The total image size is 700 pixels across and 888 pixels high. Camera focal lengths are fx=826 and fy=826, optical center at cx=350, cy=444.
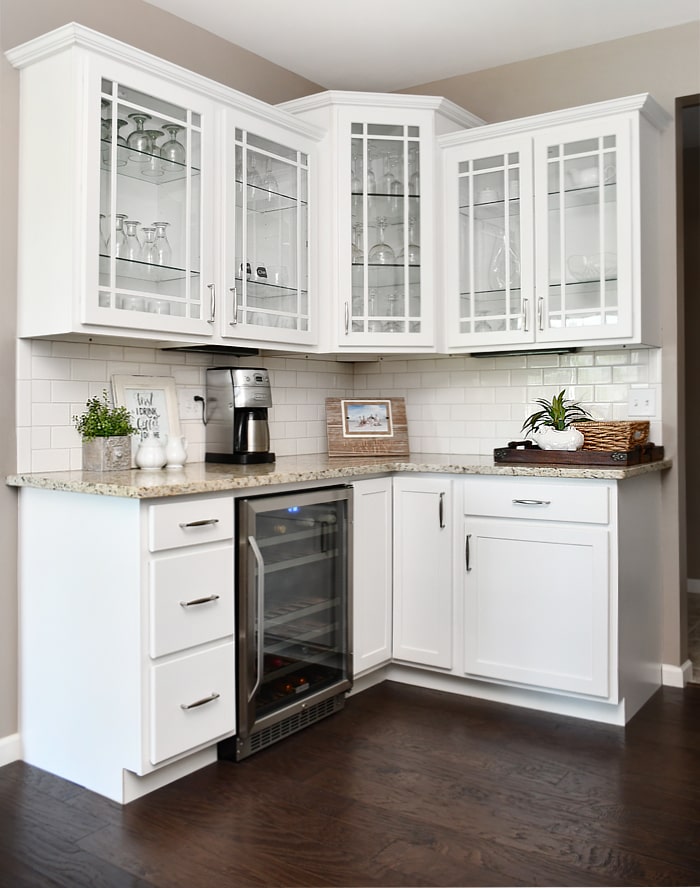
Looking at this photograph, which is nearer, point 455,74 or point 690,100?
point 690,100

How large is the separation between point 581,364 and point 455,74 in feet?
4.89

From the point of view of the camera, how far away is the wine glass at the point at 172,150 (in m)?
2.75

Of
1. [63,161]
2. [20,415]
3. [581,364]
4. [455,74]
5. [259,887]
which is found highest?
[455,74]

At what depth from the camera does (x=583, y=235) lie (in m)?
3.24

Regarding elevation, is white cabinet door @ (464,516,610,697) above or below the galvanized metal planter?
below

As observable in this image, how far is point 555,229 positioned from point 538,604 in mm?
1471

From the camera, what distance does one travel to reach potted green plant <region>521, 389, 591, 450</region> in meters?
3.10

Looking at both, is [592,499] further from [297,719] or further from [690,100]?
[690,100]

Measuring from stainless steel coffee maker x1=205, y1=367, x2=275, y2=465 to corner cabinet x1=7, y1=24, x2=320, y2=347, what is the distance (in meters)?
0.19

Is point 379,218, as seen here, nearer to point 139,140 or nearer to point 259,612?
point 139,140

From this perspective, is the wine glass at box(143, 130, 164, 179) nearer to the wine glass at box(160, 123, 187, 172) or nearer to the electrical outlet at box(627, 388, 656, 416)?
the wine glass at box(160, 123, 187, 172)

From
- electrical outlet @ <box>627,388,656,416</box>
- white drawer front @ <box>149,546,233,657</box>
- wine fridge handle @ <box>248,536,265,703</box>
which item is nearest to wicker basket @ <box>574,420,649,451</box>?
electrical outlet @ <box>627,388,656,416</box>

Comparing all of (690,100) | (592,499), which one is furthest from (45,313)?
(690,100)

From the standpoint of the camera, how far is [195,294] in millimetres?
2836
